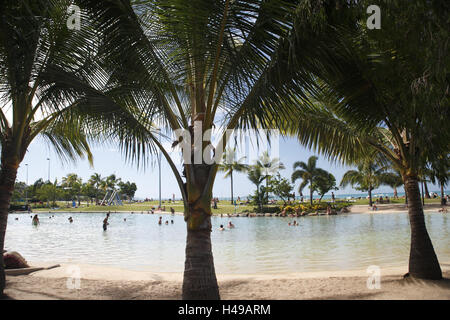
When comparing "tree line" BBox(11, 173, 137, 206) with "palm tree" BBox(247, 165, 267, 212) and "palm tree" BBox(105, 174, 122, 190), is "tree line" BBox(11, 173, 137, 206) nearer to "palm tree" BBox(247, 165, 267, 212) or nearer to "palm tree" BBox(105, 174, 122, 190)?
"palm tree" BBox(105, 174, 122, 190)

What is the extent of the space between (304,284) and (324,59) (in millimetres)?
4578

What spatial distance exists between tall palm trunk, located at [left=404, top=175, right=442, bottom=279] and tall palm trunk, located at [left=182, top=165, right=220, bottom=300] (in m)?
4.17

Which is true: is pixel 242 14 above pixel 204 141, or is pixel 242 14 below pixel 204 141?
above

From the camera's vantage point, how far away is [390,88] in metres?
4.94

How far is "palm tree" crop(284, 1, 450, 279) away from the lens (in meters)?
3.10

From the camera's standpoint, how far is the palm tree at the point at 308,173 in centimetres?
4719

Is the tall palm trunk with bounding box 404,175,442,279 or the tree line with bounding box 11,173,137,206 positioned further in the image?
the tree line with bounding box 11,173,137,206

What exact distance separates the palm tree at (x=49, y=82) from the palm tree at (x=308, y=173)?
43474 millimetres

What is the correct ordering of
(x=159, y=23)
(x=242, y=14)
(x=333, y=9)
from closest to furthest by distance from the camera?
1. (x=333, y=9)
2. (x=242, y=14)
3. (x=159, y=23)

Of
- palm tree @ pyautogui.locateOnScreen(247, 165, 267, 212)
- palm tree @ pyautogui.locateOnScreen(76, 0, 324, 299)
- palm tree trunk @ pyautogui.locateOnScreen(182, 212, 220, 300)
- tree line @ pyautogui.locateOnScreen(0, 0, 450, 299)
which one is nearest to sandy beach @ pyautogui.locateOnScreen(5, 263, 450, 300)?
tree line @ pyautogui.locateOnScreen(0, 0, 450, 299)

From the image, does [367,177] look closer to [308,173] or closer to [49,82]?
[308,173]

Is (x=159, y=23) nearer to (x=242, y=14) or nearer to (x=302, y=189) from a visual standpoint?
(x=242, y=14)

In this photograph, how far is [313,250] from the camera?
14.0 meters
